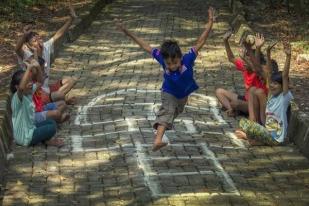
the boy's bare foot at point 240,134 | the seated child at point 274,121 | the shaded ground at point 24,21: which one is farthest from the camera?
the shaded ground at point 24,21

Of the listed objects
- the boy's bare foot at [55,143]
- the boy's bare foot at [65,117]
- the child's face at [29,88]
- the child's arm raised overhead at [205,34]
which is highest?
the child's arm raised overhead at [205,34]

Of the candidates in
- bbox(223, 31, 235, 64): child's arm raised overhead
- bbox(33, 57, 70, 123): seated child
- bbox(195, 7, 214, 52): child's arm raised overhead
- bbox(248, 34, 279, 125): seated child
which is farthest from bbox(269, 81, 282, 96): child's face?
bbox(33, 57, 70, 123): seated child

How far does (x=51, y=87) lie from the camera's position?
9.09 meters

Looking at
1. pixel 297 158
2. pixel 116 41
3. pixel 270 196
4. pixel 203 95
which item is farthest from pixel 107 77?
pixel 270 196

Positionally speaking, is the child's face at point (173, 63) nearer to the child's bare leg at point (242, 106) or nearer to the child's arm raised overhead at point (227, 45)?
the child's arm raised overhead at point (227, 45)

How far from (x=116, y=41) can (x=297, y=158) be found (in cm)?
774

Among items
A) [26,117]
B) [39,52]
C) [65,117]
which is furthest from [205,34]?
[39,52]

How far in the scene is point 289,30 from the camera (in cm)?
1542

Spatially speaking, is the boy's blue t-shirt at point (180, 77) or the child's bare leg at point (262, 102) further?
the child's bare leg at point (262, 102)

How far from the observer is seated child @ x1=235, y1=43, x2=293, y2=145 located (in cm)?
753

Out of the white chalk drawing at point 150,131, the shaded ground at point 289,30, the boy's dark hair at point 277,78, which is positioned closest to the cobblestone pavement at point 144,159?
the white chalk drawing at point 150,131

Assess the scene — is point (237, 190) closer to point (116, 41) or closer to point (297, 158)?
point (297, 158)

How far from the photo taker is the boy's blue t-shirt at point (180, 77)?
727cm

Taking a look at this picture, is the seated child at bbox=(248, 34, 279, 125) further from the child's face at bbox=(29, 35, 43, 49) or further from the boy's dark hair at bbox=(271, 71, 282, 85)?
the child's face at bbox=(29, 35, 43, 49)
